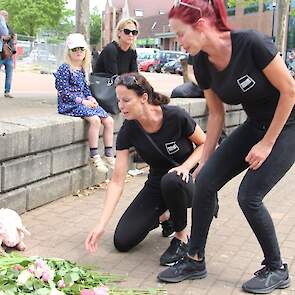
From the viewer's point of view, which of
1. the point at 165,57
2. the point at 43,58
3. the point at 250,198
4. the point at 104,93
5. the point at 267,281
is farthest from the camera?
the point at 165,57

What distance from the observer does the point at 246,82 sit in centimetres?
317

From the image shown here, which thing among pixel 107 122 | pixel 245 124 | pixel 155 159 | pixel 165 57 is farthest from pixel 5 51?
pixel 165 57

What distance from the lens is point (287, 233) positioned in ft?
15.3

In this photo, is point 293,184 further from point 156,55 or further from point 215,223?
point 156,55

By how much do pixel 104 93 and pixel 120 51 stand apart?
2.35ft

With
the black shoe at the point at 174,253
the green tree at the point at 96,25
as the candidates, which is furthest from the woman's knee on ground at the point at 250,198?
the green tree at the point at 96,25

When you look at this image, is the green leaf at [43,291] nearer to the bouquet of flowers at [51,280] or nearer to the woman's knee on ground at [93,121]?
the bouquet of flowers at [51,280]

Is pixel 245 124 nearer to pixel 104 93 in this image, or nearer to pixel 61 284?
pixel 61 284

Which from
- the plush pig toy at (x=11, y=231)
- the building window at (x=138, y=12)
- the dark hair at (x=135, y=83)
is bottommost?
the plush pig toy at (x=11, y=231)

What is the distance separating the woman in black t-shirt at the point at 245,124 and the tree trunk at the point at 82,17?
6.13m

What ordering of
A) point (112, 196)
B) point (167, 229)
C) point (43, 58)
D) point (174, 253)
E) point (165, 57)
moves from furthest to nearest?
1. point (165, 57)
2. point (43, 58)
3. point (167, 229)
4. point (174, 253)
5. point (112, 196)

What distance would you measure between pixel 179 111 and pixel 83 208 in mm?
1683

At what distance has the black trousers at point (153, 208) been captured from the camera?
3863 millimetres

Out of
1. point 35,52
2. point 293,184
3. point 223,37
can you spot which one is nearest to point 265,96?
point 223,37
